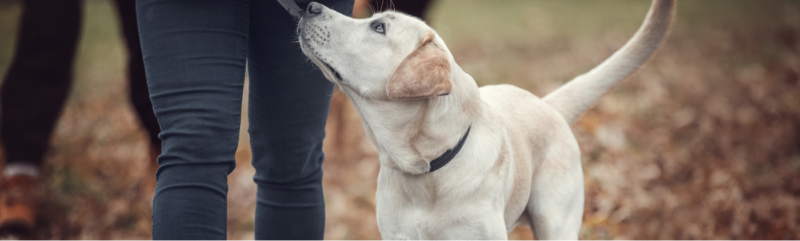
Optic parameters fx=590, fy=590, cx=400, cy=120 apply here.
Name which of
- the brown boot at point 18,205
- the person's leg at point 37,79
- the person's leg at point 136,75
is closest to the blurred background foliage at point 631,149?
the brown boot at point 18,205

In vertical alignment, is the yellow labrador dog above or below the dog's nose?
below

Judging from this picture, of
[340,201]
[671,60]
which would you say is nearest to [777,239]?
[340,201]

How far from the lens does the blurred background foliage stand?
12.3ft

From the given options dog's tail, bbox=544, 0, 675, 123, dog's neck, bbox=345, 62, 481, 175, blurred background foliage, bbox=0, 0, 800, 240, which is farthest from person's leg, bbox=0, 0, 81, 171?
dog's tail, bbox=544, 0, 675, 123

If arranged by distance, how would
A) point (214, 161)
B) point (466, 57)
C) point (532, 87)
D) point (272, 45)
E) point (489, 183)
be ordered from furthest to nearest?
point (466, 57), point (532, 87), point (489, 183), point (272, 45), point (214, 161)

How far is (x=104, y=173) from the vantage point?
15.7ft

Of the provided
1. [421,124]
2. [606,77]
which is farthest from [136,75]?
[606,77]

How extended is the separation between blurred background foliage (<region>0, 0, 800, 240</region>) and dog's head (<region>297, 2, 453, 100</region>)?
1.82m

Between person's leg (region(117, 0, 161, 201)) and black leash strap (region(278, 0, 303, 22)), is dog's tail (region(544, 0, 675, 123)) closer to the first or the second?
black leash strap (region(278, 0, 303, 22))

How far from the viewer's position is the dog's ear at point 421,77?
190 centimetres

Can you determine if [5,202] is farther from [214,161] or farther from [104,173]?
[214,161]

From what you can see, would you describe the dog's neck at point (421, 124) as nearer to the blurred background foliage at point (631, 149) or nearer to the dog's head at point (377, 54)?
the dog's head at point (377, 54)

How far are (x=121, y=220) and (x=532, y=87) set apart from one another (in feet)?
15.4

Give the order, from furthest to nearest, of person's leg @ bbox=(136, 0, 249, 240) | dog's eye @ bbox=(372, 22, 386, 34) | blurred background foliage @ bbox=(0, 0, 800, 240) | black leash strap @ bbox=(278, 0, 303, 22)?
blurred background foliage @ bbox=(0, 0, 800, 240) → dog's eye @ bbox=(372, 22, 386, 34) → black leash strap @ bbox=(278, 0, 303, 22) → person's leg @ bbox=(136, 0, 249, 240)
